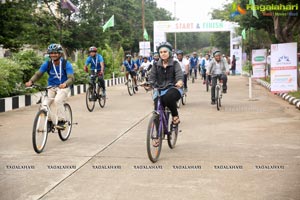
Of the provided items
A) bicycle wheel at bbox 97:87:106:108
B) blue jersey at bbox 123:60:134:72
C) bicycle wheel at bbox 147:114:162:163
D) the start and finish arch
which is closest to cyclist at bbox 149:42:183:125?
bicycle wheel at bbox 147:114:162:163

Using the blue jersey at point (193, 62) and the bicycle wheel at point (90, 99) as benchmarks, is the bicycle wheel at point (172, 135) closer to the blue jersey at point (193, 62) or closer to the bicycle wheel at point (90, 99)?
the bicycle wheel at point (90, 99)

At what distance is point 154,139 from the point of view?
6.30 metres

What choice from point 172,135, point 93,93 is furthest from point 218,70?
point 172,135

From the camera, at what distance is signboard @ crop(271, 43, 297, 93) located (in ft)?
46.4

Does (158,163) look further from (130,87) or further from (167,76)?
(130,87)

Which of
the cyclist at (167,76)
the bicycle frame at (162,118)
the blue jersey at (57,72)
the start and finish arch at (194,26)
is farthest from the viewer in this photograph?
the start and finish arch at (194,26)

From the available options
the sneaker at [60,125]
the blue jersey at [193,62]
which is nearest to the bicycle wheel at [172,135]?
the sneaker at [60,125]

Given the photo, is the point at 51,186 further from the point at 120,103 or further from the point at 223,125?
the point at 120,103

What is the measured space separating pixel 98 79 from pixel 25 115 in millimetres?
2460

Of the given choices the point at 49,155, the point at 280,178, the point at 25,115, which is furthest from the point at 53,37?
the point at 280,178

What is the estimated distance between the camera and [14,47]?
16.5 metres

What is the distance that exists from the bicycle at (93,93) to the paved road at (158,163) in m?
1.69

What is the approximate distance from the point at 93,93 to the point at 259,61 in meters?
10.8

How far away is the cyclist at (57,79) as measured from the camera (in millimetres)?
7602
